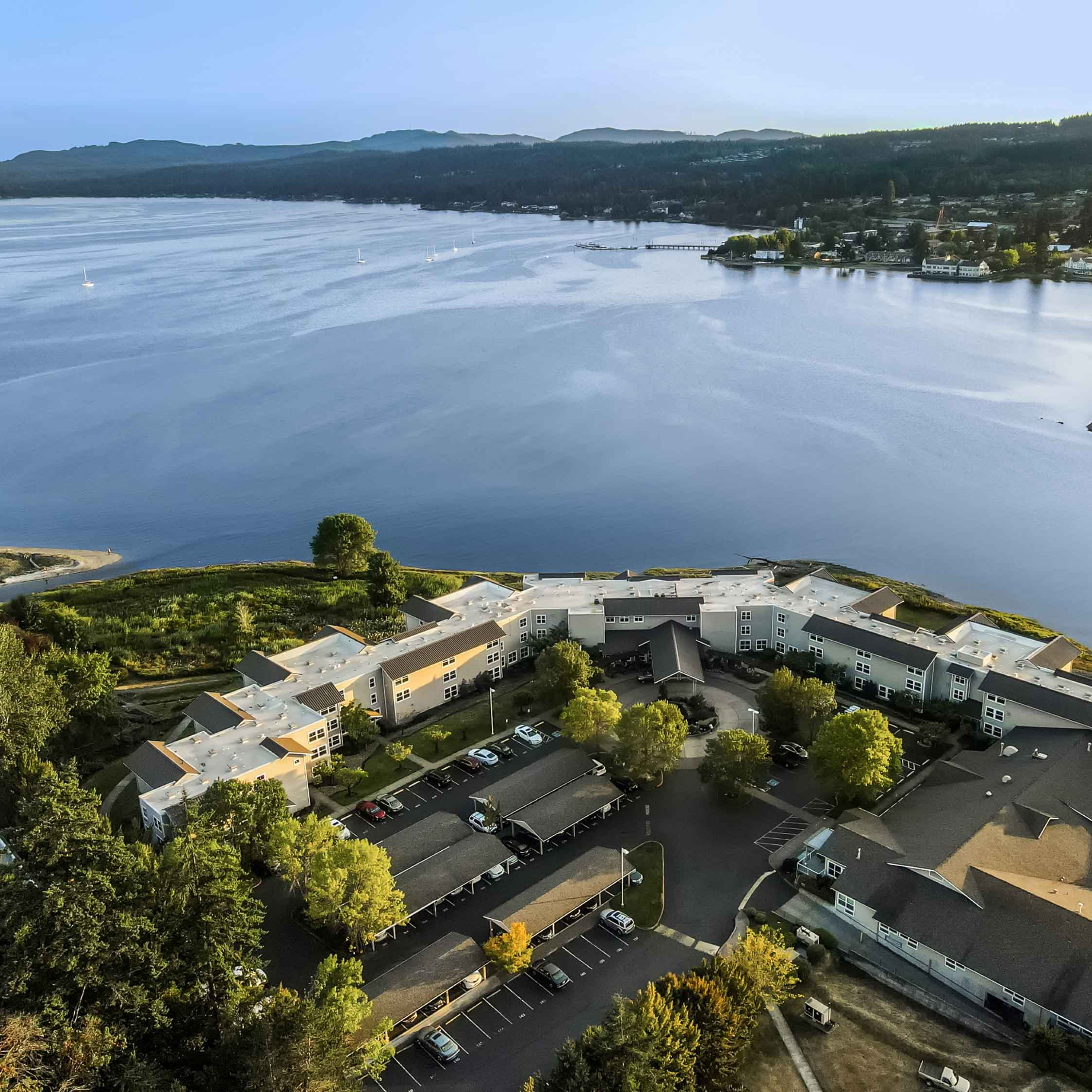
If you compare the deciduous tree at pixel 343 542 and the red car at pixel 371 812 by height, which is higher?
the deciduous tree at pixel 343 542

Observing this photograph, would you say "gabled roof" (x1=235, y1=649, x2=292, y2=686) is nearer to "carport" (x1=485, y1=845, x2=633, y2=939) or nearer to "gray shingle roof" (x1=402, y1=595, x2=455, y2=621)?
"gray shingle roof" (x1=402, y1=595, x2=455, y2=621)

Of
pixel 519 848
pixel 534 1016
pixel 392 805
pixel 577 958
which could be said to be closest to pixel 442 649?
pixel 392 805

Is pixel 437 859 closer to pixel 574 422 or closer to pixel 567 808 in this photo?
pixel 567 808

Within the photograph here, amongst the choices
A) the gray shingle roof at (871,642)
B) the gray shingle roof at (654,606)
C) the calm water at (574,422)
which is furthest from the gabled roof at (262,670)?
the calm water at (574,422)

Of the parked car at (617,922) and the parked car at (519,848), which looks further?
the parked car at (519,848)

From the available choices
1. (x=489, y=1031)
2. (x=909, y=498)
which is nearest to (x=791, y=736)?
(x=489, y=1031)

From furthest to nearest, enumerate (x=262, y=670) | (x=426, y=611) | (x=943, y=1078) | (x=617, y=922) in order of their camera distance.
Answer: (x=426, y=611) < (x=262, y=670) < (x=617, y=922) < (x=943, y=1078)

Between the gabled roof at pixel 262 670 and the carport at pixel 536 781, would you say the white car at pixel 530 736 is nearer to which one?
the carport at pixel 536 781

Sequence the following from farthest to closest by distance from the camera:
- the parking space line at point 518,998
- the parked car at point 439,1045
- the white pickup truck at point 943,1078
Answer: the parking space line at point 518,998, the parked car at point 439,1045, the white pickup truck at point 943,1078
